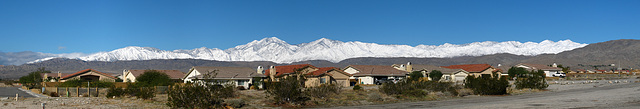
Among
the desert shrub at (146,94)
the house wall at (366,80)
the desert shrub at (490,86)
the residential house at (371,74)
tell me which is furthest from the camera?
the residential house at (371,74)

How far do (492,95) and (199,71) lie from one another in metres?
42.0

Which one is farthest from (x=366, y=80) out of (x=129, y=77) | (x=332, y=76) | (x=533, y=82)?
(x=129, y=77)

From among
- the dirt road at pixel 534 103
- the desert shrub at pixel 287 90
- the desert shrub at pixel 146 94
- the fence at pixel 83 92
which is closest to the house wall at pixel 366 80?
the fence at pixel 83 92

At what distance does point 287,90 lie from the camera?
1264 inches

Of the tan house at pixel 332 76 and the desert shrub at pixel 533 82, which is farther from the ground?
the tan house at pixel 332 76

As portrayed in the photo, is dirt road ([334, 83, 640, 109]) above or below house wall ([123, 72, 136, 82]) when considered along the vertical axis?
below

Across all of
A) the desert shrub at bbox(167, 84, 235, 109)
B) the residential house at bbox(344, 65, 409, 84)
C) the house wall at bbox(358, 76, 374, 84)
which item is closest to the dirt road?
the desert shrub at bbox(167, 84, 235, 109)

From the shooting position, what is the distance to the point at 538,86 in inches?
2153

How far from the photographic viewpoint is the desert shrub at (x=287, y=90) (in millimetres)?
32031

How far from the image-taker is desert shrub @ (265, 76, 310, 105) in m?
32.0

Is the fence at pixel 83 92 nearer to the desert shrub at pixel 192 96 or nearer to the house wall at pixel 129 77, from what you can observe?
the desert shrub at pixel 192 96

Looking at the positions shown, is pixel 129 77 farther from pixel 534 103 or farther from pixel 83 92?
pixel 534 103

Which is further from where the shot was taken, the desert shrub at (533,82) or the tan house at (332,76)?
the tan house at (332,76)

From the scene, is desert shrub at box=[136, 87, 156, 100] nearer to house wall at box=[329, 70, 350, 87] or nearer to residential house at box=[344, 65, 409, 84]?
house wall at box=[329, 70, 350, 87]
